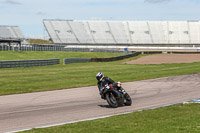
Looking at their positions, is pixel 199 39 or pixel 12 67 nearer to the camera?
pixel 12 67

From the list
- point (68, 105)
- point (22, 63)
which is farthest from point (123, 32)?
point (68, 105)

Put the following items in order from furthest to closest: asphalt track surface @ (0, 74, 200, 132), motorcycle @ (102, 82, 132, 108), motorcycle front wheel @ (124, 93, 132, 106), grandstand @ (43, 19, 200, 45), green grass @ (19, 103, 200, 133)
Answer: grandstand @ (43, 19, 200, 45)
motorcycle front wheel @ (124, 93, 132, 106)
motorcycle @ (102, 82, 132, 108)
asphalt track surface @ (0, 74, 200, 132)
green grass @ (19, 103, 200, 133)

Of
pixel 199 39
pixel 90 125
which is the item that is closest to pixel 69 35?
pixel 199 39

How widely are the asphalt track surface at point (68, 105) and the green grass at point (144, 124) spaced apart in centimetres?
112

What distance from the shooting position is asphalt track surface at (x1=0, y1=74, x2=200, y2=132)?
37.9 feet

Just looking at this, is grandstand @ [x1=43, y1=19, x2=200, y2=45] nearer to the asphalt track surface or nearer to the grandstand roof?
the grandstand roof

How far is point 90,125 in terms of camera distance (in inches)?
402

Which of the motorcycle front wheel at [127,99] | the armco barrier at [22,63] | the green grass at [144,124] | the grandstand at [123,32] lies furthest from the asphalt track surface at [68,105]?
the grandstand at [123,32]

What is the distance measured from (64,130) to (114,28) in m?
110

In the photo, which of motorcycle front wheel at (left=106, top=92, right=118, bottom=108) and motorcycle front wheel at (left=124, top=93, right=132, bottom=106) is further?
motorcycle front wheel at (left=124, top=93, right=132, bottom=106)

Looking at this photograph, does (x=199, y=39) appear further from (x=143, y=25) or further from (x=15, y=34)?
(x=15, y=34)

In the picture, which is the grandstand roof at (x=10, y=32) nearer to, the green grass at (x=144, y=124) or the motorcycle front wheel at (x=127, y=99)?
the motorcycle front wheel at (x=127, y=99)

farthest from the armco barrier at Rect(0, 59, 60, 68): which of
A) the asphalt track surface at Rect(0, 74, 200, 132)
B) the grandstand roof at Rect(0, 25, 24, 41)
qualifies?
the grandstand roof at Rect(0, 25, 24, 41)

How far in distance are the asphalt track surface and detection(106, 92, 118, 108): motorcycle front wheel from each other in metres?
0.25
